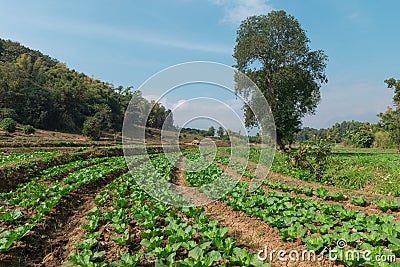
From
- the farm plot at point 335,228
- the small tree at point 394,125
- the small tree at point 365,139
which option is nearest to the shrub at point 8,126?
the farm plot at point 335,228

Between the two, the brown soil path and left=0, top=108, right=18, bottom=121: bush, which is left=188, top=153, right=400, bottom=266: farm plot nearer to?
the brown soil path

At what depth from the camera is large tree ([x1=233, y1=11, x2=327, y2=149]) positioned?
26109mm

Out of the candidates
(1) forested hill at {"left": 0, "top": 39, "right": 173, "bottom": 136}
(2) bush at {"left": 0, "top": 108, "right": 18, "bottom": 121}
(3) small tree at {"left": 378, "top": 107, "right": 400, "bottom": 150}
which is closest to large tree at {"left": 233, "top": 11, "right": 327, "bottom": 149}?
(3) small tree at {"left": 378, "top": 107, "right": 400, "bottom": 150}

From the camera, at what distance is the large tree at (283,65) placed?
2611 centimetres

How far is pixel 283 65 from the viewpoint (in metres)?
26.5

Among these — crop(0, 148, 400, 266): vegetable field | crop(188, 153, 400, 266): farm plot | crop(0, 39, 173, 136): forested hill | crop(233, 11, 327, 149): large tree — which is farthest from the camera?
crop(0, 39, 173, 136): forested hill

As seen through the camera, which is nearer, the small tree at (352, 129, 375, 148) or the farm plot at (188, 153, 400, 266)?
→ the farm plot at (188, 153, 400, 266)

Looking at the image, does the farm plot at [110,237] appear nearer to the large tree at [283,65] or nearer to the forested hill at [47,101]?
the large tree at [283,65]

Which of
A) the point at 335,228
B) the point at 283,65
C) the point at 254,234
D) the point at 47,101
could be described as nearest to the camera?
the point at 335,228

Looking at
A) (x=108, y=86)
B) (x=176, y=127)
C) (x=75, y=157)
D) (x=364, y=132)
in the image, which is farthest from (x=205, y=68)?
(x=108, y=86)

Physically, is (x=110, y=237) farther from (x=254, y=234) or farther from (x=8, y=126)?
(x=8, y=126)

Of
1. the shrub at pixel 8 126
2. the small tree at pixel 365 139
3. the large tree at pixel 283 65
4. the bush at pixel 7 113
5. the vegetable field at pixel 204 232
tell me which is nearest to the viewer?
the vegetable field at pixel 204 232

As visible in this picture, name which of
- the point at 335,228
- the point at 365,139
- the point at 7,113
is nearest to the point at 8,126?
the point at 7,113

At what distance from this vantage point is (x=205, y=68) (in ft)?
20.5
